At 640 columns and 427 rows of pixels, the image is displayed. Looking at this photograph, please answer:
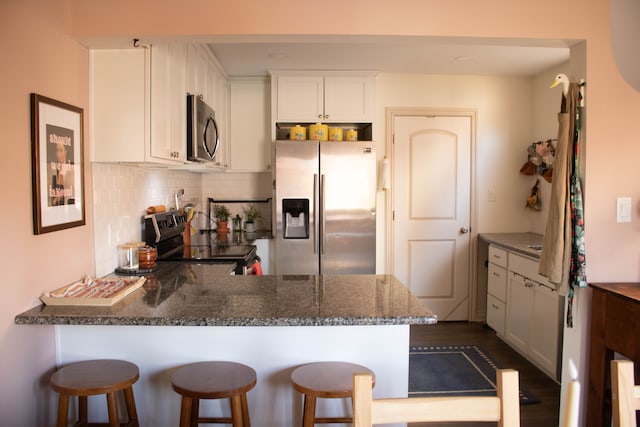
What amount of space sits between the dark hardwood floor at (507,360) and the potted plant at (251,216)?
5.81ft

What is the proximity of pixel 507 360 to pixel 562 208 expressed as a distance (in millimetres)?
1797

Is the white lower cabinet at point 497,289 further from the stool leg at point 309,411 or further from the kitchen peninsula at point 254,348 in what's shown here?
the stool leg at point 309,411

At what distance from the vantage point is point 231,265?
2910 mm

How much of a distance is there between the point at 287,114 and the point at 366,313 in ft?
8.87

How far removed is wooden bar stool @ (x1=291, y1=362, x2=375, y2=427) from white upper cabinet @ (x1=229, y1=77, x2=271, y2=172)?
2798 mm

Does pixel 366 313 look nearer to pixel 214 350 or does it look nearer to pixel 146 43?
pixel 214 350

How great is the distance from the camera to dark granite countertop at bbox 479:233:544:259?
3428 millimetres

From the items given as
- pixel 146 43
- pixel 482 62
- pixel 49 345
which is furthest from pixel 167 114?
pixel 482 62

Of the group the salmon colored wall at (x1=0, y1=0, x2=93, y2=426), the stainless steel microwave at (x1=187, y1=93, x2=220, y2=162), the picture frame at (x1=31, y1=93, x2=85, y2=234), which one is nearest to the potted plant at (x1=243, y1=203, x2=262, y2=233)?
the stainless steel microwave at (x1=187, y1=93, x2=220, y2=162)

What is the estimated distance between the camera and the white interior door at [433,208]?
4.49 m

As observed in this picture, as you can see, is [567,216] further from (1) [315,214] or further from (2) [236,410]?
(1) [315,214]

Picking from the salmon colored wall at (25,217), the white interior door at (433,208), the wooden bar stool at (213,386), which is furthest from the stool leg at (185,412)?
the white interior door at (433,208)

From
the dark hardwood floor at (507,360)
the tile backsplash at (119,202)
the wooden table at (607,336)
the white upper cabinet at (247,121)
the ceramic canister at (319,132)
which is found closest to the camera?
the wooden table at (607,336)

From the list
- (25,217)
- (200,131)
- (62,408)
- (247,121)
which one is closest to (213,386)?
(62,408)
